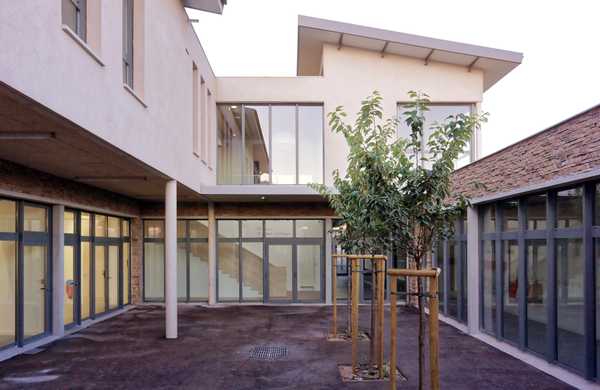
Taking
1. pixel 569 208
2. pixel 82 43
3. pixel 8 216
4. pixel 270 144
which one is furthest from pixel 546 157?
pixel 8 216

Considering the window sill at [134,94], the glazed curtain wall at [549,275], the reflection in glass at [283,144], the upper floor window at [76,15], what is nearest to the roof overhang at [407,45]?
the reflection in glass at [283,144]

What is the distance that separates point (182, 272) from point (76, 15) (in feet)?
35.7

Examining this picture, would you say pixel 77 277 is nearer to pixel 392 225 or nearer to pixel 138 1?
pixel 138 1

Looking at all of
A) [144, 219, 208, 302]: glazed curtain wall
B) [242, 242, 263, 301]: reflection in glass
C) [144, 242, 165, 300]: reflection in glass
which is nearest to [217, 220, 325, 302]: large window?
[242, 242, 263, 301]: reflection in glass

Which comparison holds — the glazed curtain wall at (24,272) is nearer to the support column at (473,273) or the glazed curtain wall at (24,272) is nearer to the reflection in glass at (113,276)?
the reflection in glass at (113,276)

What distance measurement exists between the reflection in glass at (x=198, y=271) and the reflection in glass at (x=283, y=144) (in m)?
3.48

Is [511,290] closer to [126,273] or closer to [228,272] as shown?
[228,272]

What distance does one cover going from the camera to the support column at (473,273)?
10.9 meters

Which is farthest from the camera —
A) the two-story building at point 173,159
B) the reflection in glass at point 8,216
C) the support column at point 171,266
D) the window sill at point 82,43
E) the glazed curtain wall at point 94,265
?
the glazed curtain wall at point 94,265

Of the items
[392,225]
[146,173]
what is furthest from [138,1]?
[392,225]

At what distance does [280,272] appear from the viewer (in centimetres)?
1644

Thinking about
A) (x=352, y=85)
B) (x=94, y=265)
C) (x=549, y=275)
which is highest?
(x=352, y=85)

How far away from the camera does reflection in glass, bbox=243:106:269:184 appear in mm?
15484

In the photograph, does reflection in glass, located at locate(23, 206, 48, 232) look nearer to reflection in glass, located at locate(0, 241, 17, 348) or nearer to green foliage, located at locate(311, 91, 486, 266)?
reflection in glass, located at locate(0, 241, 17, 348)
